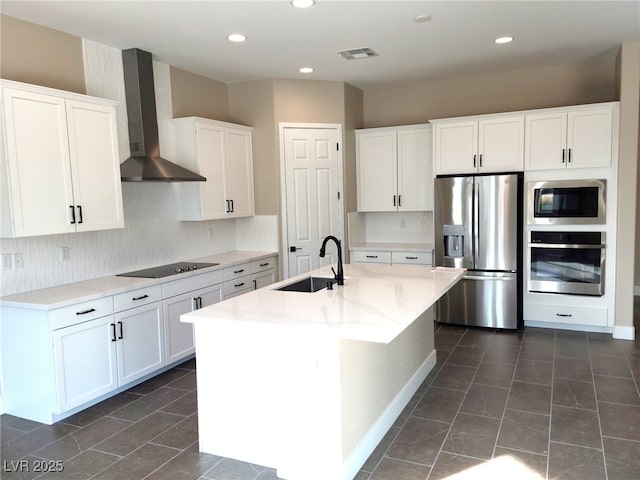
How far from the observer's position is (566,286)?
480 cm

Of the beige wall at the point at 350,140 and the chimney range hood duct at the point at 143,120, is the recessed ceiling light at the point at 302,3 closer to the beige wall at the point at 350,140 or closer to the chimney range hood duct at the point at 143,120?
the chimney range hood duct at the point at 143,120

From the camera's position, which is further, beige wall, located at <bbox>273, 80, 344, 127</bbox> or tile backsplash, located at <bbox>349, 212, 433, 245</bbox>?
tile backsplash, located at <bbox>349, 212, 433, 245</bbox>

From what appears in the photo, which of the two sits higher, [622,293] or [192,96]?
[192,96]

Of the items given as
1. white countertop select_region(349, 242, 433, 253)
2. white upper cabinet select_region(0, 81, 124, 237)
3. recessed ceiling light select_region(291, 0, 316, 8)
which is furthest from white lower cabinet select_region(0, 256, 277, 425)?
white countertop select_region(349, 242, 433, 253)

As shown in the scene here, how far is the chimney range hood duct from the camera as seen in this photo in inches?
162

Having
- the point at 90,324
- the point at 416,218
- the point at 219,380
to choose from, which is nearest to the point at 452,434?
the point at 219,380

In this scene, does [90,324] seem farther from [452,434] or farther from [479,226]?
[479,226]

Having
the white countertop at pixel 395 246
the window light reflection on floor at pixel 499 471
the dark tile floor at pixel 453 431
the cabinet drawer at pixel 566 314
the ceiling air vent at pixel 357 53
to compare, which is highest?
the ceiling air vent at pixel 357 53

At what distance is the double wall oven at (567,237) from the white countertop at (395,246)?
1152 mm

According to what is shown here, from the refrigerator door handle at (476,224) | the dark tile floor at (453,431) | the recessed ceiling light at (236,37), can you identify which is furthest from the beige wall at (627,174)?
the recessed ceiling light at (236,37)

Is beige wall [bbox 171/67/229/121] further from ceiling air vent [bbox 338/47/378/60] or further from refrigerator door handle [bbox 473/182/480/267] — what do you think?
refrigerator door handle [bbox 473/182/480/267]

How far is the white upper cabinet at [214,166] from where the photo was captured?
4.66m

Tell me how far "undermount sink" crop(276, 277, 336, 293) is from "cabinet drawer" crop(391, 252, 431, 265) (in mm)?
2229

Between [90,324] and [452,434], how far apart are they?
2.52m
